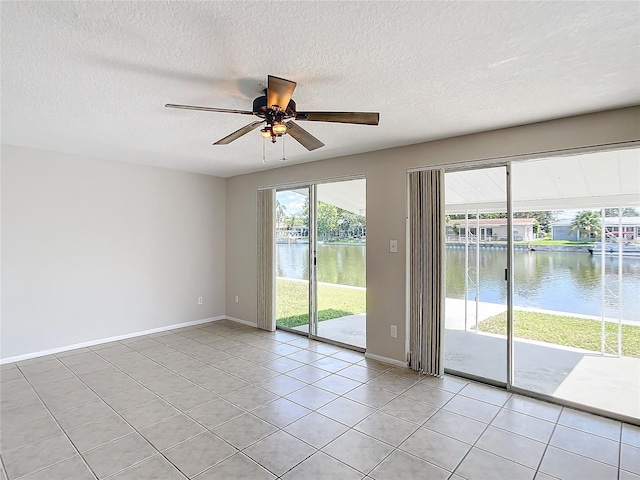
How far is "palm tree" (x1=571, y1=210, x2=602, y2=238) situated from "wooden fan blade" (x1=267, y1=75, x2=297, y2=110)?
322 cm

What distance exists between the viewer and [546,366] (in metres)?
3.59

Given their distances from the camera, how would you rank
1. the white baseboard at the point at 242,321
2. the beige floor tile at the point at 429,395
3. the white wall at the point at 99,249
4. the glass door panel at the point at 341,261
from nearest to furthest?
the beige floor tile at the point at 429,395 < the white wall at the point at 99,249 < the glass door panel at the point at 341,261 < the white baseboard at the point at 242,321

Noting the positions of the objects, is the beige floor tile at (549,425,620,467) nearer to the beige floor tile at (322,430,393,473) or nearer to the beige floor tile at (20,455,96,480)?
the beige floor tile at (322,430,393,473)

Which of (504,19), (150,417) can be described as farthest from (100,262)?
(504,19)

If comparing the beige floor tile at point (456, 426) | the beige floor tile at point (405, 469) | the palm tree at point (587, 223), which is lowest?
the beige floor tile at point (456, 426)

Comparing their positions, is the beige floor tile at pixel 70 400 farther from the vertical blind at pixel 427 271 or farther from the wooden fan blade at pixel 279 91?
the vertical blind at pixel 427 271

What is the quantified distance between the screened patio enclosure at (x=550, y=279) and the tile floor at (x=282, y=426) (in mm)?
523

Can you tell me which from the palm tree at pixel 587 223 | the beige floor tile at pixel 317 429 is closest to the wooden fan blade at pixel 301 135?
the beige floor tile at pixel 317 429

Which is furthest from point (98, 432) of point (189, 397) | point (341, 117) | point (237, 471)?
point (341, 117)

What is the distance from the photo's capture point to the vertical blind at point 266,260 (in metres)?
5.28

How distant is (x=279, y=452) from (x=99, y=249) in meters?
3.75

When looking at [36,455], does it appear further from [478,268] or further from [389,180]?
[478,268]

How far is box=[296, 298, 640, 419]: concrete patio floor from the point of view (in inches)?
119

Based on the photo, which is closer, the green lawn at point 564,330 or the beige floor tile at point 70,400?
the beige floor tile at point 70,400
